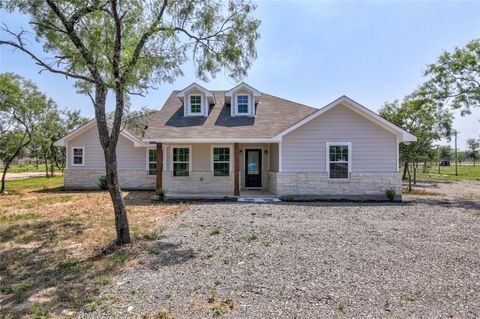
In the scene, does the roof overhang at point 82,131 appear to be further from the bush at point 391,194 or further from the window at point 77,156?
the bush at point 391,194

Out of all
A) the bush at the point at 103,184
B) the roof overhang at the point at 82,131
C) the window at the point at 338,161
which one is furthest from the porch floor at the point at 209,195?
the bush at the point at 103,184

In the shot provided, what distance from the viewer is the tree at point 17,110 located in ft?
50.9

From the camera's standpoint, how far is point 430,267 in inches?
193

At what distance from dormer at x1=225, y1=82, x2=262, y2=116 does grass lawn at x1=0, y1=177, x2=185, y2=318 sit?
676 cm

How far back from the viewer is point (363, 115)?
490 inches

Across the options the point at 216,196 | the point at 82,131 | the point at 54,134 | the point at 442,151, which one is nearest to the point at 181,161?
the point at 216,196

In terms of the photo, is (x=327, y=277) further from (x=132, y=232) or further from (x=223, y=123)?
(x=223, y=123)

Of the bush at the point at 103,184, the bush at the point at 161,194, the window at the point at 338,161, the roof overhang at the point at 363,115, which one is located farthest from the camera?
the bush at the point at 103,184

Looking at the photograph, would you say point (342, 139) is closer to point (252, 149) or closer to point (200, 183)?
point (252, 149)

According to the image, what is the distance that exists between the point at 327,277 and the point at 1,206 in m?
12.6

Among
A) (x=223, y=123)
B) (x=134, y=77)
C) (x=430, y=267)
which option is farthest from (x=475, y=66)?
(x=134, y=77)

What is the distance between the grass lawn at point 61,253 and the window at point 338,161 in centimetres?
670

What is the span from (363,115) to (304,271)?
961 cm

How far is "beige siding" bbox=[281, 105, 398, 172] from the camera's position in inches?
494
